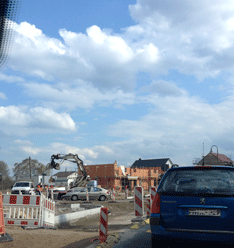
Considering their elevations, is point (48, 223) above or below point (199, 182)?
below

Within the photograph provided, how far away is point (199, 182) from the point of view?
537cm

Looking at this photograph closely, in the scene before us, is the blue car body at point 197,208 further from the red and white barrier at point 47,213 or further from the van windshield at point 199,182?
the red and white barrier at point 47,213

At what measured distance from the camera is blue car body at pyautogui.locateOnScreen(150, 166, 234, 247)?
5000 millimetres

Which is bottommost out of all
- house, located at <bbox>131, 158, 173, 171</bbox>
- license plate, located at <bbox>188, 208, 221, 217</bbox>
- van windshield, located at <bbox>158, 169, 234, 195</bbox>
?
license plate, located at <bbox>188, 208, 221, 217</bbox>

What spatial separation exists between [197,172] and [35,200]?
7370mm

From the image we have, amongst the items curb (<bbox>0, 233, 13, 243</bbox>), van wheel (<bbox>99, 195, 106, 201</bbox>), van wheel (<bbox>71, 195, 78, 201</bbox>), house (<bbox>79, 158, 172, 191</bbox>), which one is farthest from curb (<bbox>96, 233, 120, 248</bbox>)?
house (<bbox>79, 158, 172, 191</bbox>)

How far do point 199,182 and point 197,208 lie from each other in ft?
1.55

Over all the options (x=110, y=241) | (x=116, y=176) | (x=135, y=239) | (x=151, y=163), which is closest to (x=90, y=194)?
(x=135, y=239)

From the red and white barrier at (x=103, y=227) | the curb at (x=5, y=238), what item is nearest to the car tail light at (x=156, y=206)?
the red and white barrier at (x=103, y=227)

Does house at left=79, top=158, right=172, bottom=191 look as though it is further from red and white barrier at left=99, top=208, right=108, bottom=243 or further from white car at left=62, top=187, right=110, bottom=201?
red and white barrier at left=99, top=208, right=108, bottom=243

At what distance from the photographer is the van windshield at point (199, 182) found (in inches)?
204

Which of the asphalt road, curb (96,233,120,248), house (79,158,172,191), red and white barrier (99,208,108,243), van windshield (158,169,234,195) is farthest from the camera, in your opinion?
house (79,158,172,191)

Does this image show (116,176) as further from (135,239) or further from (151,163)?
(135,239)

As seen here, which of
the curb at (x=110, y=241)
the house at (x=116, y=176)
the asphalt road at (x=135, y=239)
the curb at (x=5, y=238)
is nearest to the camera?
the curb at (x=110, y=241)
